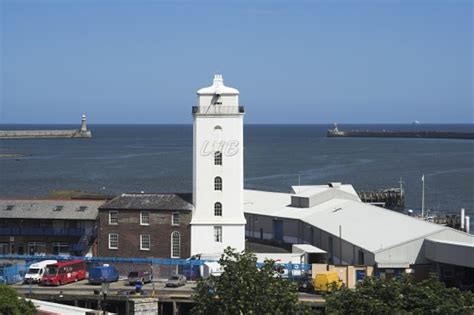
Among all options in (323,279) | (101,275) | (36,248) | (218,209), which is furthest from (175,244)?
(323,279)

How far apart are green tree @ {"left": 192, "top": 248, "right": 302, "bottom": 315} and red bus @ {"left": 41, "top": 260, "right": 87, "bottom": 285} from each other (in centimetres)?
1509

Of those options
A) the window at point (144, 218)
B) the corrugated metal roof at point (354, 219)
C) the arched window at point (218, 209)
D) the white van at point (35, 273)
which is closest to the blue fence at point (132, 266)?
the white van at point (35, 273)

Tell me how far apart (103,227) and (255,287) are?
2067cm

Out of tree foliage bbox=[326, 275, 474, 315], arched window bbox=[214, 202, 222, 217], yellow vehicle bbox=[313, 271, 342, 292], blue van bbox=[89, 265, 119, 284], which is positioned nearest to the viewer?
tree foliage bbox=[326, 275, 474, 315]

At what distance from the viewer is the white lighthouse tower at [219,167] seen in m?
46.2

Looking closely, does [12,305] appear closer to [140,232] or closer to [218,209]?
[140,232]

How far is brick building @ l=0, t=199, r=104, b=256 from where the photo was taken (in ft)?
158

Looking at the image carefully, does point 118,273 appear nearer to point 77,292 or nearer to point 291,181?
point 77,292

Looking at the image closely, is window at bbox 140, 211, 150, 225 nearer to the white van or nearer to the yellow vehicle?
the white van

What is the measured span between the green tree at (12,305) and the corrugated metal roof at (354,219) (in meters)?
17.1

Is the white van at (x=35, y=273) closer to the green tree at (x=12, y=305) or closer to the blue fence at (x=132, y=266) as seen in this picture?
the blue fence at (x=132, y=266)

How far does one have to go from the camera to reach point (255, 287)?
89.2 feet

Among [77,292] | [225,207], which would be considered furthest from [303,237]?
[77,292]
